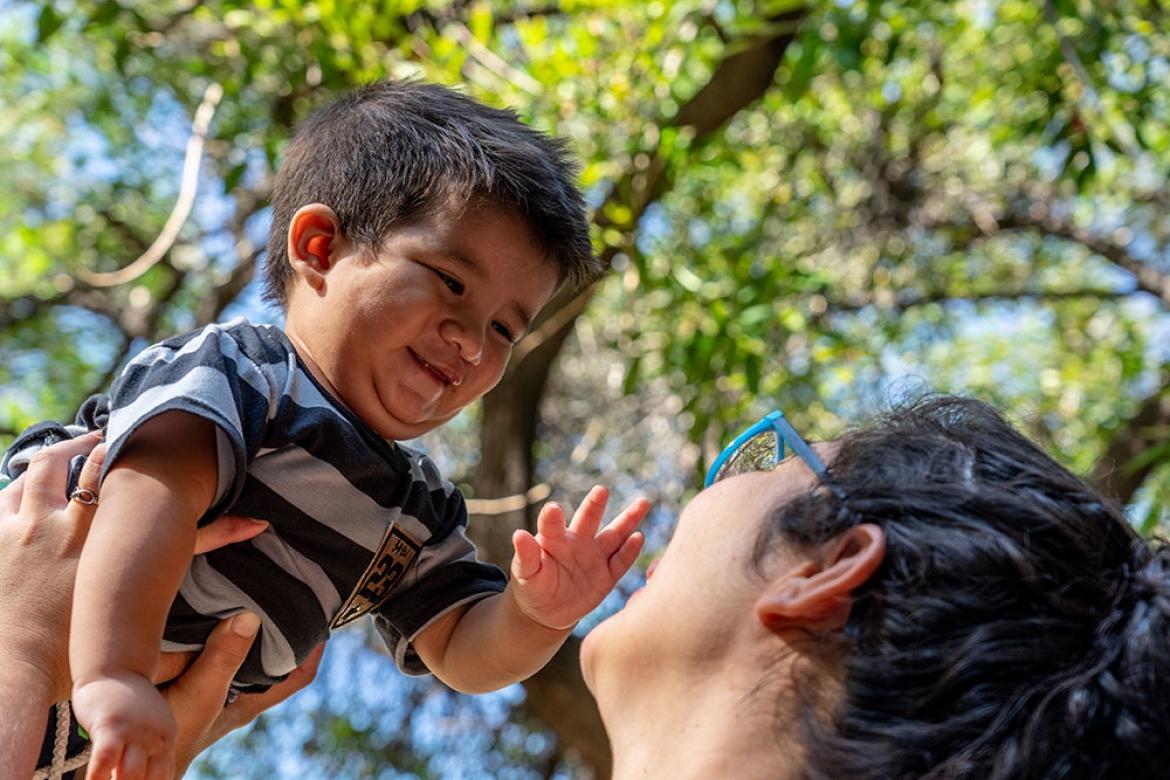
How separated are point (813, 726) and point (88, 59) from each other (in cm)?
582

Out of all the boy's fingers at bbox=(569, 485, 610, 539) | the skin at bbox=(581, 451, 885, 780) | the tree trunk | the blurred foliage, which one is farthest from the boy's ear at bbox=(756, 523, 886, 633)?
the tree trunk

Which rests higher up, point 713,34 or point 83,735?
point 713,34

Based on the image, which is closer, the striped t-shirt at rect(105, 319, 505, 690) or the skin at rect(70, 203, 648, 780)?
the striped t-shirt at rect(105, 319, 505, 690)

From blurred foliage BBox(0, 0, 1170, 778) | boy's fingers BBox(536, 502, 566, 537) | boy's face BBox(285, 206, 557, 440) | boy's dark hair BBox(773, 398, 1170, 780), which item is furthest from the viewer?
blurred foliage BBox(0, 0, 1170, 778)

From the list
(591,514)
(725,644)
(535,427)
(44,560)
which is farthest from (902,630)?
(535,427)

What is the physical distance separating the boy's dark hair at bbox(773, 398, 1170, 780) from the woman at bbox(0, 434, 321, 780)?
807 millimetres

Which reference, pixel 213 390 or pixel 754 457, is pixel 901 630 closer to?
pixel 754 457

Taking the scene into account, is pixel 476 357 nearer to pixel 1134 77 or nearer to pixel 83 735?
pixel 83 735

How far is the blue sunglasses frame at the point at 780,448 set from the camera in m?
1.27

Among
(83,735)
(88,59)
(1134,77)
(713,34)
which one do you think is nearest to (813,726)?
(83,735)

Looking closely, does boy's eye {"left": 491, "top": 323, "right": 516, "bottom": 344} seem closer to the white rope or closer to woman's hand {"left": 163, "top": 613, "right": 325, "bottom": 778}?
woman's hand {"left": 163, "top": 613, "right": 325, "bottom": 778}

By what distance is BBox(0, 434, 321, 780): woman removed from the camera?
1.38 metres

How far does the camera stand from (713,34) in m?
3.98

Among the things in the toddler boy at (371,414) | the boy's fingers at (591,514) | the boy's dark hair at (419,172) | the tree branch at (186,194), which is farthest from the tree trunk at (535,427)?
the boy's fingers at (591,514)
